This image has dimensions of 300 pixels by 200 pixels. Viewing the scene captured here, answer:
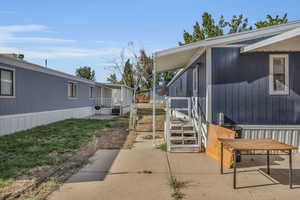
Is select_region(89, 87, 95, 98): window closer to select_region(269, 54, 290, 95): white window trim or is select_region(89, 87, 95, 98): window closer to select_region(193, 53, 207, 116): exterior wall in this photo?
select_region(193, 53, 207, 116): exterior wall

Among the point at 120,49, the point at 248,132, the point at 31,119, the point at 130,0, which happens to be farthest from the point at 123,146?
the point at 120,49

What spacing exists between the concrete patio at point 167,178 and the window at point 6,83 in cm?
517

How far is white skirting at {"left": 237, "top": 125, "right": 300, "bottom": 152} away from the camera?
20.2 ft

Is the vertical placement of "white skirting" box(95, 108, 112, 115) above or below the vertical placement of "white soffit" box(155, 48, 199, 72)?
below

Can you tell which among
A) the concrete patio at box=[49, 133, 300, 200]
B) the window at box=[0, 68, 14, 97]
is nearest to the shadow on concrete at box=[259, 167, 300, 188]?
the concrete patio at box=[49, 133, 300, 200]

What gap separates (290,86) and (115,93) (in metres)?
21.1

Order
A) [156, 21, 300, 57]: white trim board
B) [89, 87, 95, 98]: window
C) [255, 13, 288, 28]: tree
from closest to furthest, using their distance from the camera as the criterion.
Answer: [156, 21, 300, 57]: white trim board → [89, 87, 95, 98]: window → [255, 13, 288, 28]: tree

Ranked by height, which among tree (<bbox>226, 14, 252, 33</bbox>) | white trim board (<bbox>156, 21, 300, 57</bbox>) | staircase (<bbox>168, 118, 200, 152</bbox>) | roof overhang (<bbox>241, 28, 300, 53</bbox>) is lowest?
staircase (<bbox>168, 118, 200, 152</bbox>)

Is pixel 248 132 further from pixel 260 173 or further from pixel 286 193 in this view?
pixel 286 193

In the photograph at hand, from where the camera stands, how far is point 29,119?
33.2ft

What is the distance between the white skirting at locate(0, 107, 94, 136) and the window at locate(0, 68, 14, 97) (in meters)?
0.86

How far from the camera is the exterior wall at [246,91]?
20.2ft

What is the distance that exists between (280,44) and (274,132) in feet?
7.32

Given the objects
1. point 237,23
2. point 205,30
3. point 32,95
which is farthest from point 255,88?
point 237,23
